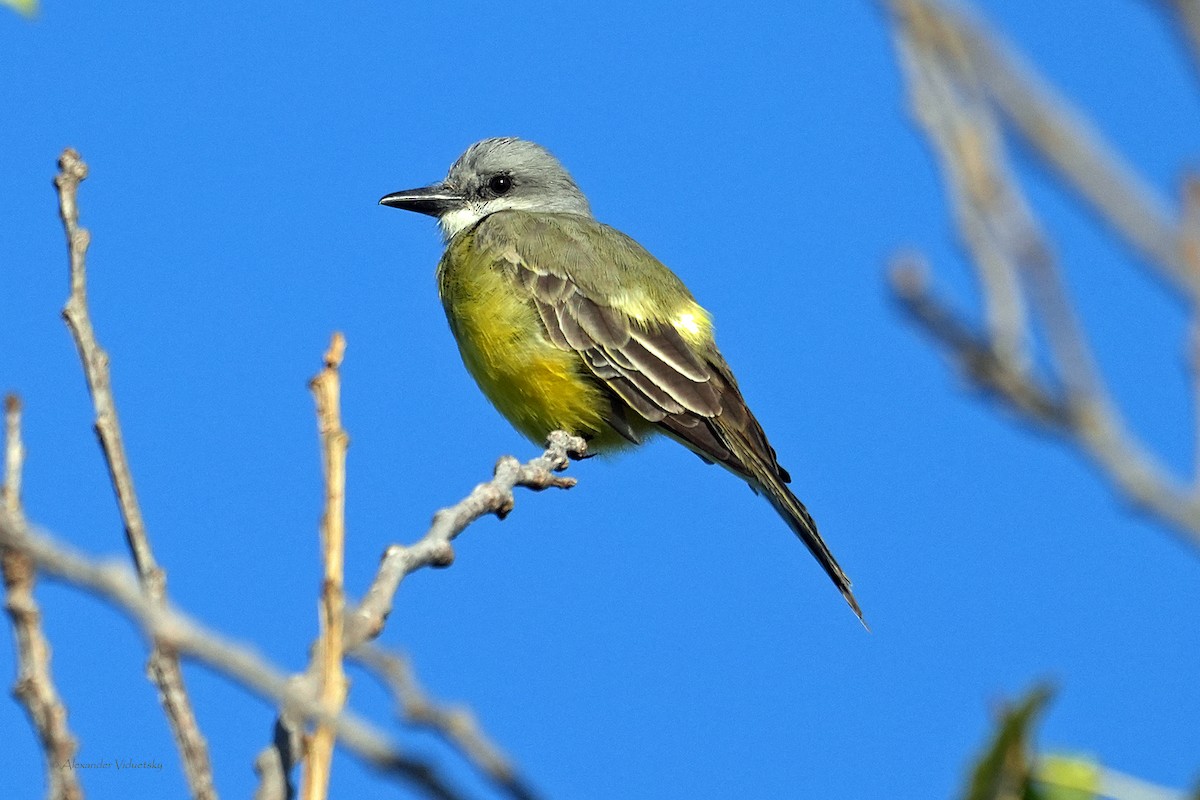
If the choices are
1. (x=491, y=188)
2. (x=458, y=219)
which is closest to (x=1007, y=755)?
(x=458, y=219)

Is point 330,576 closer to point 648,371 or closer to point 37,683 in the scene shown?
point 37,683

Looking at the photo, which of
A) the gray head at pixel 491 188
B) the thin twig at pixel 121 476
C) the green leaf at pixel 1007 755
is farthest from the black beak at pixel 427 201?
the green leaf at pixel 1007 755

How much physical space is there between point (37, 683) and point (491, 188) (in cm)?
788

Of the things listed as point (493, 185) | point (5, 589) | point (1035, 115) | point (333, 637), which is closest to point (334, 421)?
point (333, 637)

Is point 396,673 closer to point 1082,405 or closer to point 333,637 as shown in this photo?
point 333,637

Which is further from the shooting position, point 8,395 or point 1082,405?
point 8,395

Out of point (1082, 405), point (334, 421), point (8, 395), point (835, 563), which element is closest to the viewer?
point (1082, 405)

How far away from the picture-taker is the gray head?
918cm

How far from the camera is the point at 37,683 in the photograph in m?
1.66

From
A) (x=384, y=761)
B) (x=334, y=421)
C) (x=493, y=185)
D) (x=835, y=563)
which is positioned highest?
(x=493, y=185)

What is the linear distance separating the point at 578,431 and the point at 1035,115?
659 cm

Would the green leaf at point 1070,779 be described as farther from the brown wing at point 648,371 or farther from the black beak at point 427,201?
the black beak at point 427,201

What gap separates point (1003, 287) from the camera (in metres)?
1.22

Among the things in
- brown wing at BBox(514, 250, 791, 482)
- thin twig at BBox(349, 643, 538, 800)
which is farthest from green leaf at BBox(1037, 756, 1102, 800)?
brown wing at BBox(514, 250, 791, 482)
